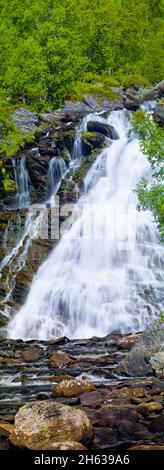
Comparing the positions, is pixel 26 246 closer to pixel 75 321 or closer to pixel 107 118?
pixel 75 321

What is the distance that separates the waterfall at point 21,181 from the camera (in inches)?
1227

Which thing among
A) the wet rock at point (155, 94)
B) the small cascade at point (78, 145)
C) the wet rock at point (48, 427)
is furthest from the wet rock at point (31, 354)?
the wet rock at point (155, 94)

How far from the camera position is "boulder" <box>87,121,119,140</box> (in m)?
35.6

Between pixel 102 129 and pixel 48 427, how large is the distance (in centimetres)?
3017

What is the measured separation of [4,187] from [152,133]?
691 inches

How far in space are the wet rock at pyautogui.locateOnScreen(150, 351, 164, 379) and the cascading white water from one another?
8.01 metres

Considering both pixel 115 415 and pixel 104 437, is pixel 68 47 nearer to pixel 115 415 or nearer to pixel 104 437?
pixel 115 415

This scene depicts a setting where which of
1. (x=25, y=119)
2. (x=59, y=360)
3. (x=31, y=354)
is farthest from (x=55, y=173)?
(x=59, y=360)

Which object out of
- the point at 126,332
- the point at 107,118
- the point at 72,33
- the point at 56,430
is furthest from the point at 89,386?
the point at 72,33

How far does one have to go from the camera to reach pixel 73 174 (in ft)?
106

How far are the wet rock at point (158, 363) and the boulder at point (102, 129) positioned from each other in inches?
967

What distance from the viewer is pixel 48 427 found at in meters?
8.17

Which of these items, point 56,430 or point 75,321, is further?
point 75,321

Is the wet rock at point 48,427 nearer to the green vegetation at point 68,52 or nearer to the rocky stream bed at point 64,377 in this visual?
the rocky stream bed at point 64,377
